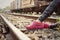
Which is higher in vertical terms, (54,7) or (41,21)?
(54,7)

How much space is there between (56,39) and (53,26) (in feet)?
3.80

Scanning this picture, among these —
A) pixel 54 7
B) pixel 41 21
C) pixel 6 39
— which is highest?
pixel 54 7

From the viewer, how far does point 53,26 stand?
3.45 meters

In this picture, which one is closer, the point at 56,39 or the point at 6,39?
the point at 56,39

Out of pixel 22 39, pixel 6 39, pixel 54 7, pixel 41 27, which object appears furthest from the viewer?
pixel 41 27

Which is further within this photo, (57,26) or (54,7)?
(57,26)

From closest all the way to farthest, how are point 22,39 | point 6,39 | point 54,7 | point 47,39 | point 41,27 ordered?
point 22,39, point 47,39, point 6,39, point 54,7, point 41,27

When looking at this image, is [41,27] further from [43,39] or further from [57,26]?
[43,39]

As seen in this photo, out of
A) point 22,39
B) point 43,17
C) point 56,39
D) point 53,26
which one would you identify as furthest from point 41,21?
point 22,39

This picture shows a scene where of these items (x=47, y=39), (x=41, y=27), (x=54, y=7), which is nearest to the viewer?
(x=47, y=39)

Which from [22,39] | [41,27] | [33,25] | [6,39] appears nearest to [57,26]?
[41,27]

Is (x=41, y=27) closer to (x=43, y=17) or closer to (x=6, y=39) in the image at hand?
(x=43, y=17)

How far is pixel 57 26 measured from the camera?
11.4 feet

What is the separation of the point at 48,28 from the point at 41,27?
163mm
